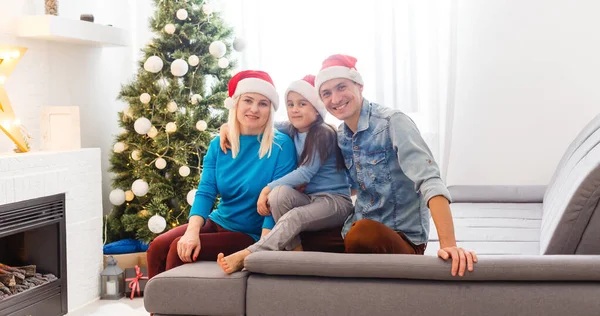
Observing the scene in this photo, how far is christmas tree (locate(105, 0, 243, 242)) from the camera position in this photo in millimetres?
4148

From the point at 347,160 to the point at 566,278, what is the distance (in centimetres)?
93

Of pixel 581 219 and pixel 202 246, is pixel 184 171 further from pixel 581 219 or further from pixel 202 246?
pixel 581 219

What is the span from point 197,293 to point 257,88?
946 millimetres

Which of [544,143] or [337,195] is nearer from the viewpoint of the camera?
[337,195]

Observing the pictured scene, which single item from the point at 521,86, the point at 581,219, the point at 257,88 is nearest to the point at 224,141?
the point at 257,88

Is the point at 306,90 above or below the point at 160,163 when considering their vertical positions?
above

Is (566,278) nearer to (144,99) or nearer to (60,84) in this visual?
(144,99)

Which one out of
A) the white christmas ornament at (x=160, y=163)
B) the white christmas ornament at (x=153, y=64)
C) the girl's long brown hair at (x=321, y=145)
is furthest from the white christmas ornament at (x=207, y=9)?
the girl's long brown hair at (x=321, y=145)

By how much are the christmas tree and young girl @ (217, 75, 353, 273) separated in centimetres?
146

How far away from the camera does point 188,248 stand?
94.7 inches

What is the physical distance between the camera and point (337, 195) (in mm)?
2633

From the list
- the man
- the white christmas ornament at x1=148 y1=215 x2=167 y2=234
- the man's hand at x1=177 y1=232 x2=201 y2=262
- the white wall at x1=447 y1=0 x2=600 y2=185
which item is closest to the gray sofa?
the man's hand at x1=177 y1=232 x2=201 y2=262

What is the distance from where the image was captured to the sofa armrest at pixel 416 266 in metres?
1.94

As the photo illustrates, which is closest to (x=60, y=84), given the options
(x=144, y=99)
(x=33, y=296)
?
(x=144, y=99)
